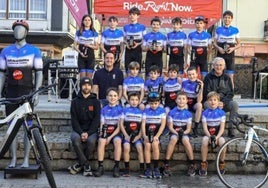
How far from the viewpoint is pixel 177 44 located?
9906 mm

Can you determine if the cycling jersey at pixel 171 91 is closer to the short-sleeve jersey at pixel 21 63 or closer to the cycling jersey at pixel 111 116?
the cycling jersey at pixel 111 116

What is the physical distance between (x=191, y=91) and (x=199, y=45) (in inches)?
63.9

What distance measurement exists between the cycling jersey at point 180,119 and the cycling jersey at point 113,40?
102 inches

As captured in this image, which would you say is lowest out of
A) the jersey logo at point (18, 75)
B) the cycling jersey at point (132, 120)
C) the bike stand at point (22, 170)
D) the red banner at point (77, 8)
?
the bike stand at point (22, 170)

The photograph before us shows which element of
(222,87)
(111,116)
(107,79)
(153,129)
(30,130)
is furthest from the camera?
(107,79)

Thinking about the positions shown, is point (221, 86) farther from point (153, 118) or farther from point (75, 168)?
point (75, 168)

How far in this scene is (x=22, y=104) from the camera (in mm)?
6465

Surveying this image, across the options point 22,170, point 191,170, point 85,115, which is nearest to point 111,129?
point 85,115

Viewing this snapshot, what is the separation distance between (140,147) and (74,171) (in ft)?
3.73

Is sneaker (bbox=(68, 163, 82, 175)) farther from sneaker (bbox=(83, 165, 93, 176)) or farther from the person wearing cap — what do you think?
the person wearing cap

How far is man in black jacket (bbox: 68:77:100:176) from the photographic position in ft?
24.9

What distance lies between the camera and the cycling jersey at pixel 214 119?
25.3 feet

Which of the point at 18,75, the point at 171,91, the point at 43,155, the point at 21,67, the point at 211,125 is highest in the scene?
the point at 21,67

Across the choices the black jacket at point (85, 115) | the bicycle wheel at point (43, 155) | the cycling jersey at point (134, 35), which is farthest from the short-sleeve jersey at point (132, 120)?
the cycling jersey at point (134, 35)
